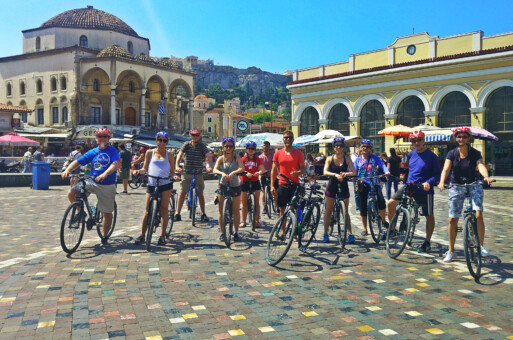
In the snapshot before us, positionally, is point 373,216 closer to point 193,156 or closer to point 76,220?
point 193,156

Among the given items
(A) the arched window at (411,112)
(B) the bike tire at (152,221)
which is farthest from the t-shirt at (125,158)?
(A) the arched window at (411,112)

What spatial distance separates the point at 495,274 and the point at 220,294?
3.53m

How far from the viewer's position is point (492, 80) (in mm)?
28531

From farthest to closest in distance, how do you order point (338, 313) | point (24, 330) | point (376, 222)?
point (376, 222) → point (338, 313) → point (24, 330)

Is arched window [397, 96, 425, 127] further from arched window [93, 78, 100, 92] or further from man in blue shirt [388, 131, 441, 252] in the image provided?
arched window [93, 78, 100, 92]

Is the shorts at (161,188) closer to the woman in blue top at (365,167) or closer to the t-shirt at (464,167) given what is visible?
the woman in blue top at (365,167)

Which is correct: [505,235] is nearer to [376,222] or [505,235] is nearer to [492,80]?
[376,222]

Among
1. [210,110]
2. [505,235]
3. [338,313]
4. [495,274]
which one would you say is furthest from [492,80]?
[210,110]

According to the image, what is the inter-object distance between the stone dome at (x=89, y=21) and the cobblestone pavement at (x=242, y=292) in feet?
165

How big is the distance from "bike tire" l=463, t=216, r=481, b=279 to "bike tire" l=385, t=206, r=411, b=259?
1.05 meters

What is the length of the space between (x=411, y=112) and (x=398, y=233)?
27.7 m

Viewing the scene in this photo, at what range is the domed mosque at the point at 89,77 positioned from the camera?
1855 inches

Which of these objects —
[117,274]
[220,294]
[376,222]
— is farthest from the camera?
[376,222]

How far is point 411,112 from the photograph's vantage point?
1287 inches
